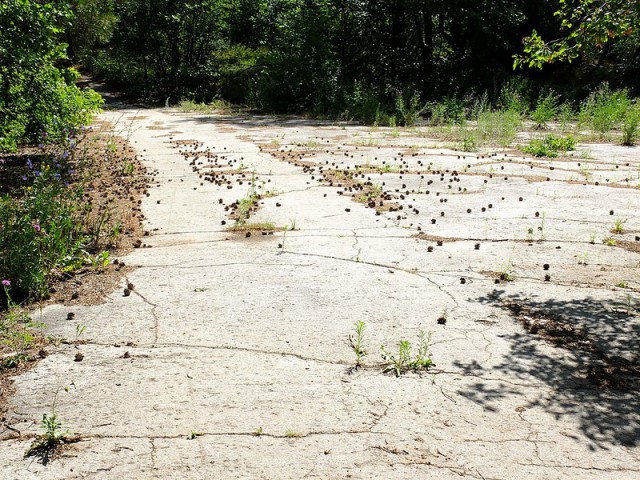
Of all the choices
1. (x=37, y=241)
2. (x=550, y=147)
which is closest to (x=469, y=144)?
(x=550, y=147)

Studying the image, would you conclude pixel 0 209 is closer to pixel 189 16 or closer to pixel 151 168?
pixel 151 168

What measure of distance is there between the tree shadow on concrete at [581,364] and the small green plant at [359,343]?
0.53m

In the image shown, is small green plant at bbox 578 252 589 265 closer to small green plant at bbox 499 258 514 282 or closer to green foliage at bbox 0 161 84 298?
small green plant at bbox 499 258 514 282

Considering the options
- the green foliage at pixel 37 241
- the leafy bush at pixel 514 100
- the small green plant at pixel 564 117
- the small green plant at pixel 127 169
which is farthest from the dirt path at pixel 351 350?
the leafy bush at pixel 514 100

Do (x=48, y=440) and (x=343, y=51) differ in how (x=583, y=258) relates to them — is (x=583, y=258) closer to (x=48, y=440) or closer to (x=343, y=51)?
(x=48, y=440)

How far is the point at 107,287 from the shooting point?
4648 millimetres

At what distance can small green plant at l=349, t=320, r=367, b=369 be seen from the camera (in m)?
3.58

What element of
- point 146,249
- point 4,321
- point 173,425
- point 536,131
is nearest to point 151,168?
point 146,249

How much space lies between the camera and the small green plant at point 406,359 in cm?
350

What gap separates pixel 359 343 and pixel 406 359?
11.9 inches

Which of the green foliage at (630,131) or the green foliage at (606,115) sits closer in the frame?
the green foliage at (630,131)

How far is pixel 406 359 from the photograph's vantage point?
354 centimetres

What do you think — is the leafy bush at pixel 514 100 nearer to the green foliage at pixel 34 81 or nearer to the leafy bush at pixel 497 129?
the leafy bush at pixel 497 129

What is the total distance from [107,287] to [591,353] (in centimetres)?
315
